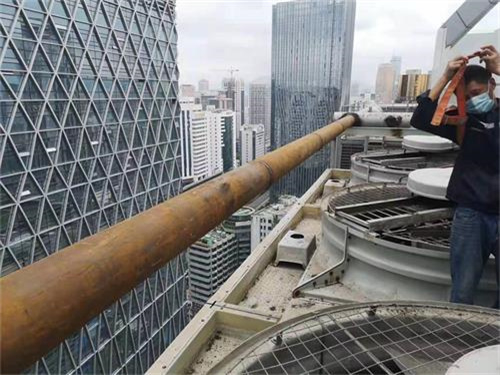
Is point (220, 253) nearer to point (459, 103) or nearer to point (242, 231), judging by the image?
point (242, 231)

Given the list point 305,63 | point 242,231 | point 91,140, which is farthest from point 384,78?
point 91,140

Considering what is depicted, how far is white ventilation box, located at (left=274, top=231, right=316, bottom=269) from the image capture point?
3.60 meters

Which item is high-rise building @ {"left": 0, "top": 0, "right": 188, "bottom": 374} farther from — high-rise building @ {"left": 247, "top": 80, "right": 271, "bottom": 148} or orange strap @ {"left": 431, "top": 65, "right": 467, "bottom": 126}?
high-rise building @ {"left": 247, "top": 80, "right": 271, "bottom": 148}

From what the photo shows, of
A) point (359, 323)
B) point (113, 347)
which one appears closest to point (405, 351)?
point (359, 323)

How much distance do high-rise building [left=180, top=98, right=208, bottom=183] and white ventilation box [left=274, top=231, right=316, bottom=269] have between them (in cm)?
3855

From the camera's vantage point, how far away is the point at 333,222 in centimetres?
325

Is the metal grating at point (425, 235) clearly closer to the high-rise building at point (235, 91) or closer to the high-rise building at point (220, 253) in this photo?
the high-rise building at point (220, 253)

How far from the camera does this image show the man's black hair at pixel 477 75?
7.38ft

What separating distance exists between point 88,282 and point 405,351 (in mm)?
1581

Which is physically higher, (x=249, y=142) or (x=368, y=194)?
(x=368, y=194)

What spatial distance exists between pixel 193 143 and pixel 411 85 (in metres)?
29.3

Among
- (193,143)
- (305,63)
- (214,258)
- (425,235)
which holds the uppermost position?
(305,63)

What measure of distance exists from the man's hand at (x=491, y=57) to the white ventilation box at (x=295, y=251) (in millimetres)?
2199

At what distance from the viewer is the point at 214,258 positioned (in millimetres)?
23750
